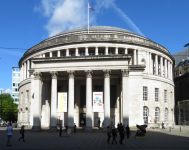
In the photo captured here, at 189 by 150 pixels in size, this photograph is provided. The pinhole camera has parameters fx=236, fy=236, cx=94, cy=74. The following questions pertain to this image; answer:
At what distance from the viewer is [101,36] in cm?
5703

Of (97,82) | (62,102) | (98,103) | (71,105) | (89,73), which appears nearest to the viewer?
(98,103)

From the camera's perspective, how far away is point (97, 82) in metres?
51.8

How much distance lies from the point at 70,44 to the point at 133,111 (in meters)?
23.4

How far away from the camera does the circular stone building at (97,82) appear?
137ft

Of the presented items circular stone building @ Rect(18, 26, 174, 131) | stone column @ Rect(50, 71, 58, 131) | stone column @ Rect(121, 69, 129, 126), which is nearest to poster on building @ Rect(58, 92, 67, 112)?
circular stone building @ Rect(18, 26, 174, 131)

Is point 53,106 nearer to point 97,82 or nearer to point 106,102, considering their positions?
point 106,102

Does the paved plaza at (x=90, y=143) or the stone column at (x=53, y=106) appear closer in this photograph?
the paved plaza at (x=90, y=143)

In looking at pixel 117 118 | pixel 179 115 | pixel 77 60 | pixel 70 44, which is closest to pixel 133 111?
pixel 117 118

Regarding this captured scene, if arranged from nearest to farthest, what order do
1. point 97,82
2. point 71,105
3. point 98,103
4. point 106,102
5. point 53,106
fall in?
1. point 106,102
2. point 98,103
3. point 71,105
4. point 53,106
5. point 97,82

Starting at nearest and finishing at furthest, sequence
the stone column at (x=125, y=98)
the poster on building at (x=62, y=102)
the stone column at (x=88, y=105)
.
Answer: the stone column at (x=125, y=98) < the stone column at (x=88, y=105) < the poster on building at (x=62, y=102)

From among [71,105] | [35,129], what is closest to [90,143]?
[71,105]

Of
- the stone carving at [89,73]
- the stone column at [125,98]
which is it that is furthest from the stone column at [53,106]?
the stone column at [125,98]

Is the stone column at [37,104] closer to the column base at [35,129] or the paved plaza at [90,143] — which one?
the column base at [35,129]

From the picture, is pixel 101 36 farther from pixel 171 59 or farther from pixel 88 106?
pixel 171 59
